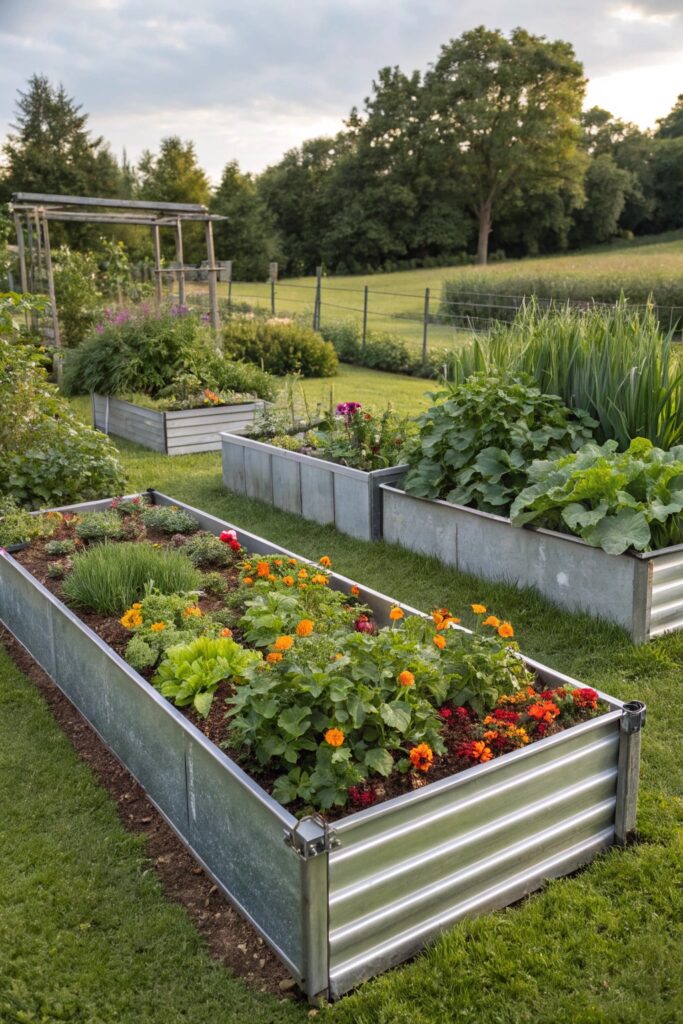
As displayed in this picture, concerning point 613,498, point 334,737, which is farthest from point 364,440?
point 334,737

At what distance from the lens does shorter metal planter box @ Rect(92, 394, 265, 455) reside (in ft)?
27.5

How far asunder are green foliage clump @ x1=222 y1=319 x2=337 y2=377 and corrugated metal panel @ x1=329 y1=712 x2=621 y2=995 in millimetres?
10286

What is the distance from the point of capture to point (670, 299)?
1673 centimetres

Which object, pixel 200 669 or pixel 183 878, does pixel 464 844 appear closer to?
pixel 183 878

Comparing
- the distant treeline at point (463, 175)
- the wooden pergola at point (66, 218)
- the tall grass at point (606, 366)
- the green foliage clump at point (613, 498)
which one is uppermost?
the distant treeline at point (463, 175)

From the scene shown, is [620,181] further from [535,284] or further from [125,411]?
[125,411]

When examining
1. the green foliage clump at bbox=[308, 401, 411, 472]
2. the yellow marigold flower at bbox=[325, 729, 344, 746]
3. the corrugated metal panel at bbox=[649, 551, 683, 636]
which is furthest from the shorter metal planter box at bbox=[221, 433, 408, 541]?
the yellow marigold flower at bbox=[325, 729, 344, 746]

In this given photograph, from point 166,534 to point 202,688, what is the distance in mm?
2107

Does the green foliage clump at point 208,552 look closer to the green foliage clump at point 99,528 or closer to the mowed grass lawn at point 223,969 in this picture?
the green foliage clump at point 99,528

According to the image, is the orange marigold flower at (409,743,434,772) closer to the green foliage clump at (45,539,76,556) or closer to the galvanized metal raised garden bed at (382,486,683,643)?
the galvanized metal raised garden bed at (382,486,683,643)

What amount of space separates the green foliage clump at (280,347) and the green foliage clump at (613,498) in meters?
8.40

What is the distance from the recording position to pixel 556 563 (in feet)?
14.3

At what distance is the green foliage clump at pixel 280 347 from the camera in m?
12.6

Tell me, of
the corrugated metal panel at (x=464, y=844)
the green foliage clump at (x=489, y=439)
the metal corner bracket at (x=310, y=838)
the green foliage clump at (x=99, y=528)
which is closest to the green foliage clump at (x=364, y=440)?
the green foliage clump at (x=489, y=439)
